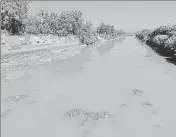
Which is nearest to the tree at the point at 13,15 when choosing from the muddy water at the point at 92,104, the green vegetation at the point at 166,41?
the muddy water at the point at 92,104

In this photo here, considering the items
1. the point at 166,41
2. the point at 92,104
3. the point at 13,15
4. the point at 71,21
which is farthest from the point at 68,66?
the point at 71,21

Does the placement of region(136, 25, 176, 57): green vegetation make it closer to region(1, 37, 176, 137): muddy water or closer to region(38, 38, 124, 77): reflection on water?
region(1, 37, 176, 137): muddy water

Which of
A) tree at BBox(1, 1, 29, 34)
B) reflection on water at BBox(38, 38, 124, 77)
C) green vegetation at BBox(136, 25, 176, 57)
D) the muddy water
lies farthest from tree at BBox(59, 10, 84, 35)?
the muddy water

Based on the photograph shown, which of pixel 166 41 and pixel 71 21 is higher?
pixel 71 21

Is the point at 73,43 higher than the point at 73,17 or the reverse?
the reverse

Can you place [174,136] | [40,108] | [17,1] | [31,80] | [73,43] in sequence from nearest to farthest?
[174,136] < [40,108] < [31,80] < [17,1] < [73,43]

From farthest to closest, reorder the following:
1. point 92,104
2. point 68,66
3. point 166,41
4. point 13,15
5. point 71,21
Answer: point 71,21 < point 13,15 < point 166,41 < point 68,66 < point 92,104

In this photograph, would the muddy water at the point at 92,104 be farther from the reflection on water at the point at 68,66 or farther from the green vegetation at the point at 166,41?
the green vegetation at the point at 166,41

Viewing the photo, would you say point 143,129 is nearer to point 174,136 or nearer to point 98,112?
point 174,136

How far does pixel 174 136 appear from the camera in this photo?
11336 millimetres

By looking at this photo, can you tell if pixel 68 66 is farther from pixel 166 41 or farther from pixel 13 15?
pixel 166 41

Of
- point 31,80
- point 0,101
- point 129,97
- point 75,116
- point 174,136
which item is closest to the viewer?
point 174,136

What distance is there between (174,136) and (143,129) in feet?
5.59

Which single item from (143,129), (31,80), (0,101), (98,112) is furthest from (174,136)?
(31,80)
